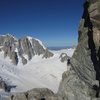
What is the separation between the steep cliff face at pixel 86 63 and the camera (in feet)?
169

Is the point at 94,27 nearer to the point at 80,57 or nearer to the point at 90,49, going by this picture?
the point at 90,49

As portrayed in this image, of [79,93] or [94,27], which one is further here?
[79,93]

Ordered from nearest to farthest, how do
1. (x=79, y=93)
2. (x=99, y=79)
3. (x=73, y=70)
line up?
(x=99, y=79) → (x=79, y=93) → (x=73, y=70)

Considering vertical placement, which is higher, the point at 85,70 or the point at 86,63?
the point at 86,63

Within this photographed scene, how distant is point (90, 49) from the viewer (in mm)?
57719

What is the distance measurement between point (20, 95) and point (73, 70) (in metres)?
12.8

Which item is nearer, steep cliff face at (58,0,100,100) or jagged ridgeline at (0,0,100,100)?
steep cliff face at (58,0,100,100)

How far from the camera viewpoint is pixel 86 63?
59.2 m

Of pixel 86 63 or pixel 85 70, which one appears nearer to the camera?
pixel 86 63

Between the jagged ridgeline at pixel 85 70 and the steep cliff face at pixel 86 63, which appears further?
the jagged ridgeline at pixel 85 70

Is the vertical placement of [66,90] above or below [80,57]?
below

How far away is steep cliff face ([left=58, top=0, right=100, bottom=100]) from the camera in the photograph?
51.4m

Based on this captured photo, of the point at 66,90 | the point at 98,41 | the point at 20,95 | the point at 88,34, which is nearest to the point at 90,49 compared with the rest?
the point at 88,34

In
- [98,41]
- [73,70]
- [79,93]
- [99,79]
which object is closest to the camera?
[98,41]
